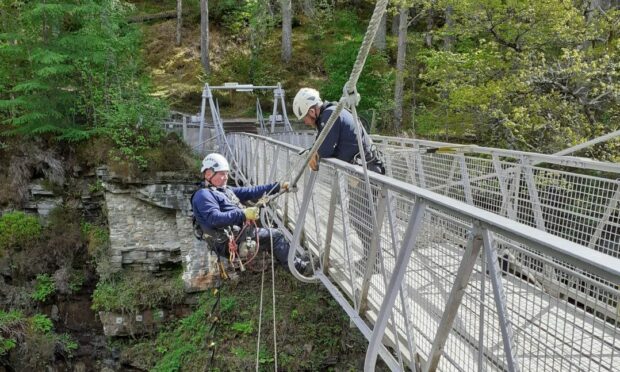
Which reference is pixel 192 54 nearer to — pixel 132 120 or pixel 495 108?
pixel 132 120

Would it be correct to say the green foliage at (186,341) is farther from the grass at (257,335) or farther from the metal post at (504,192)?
the metal post at (504,192)

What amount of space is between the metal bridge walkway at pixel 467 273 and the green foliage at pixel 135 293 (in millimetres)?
6193

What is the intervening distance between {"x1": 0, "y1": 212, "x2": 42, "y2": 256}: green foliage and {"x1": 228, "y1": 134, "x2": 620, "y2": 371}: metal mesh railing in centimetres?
1012

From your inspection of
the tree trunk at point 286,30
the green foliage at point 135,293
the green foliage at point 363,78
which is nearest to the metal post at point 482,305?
the green foliage at point 135,293

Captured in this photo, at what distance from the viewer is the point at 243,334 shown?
9438 mm

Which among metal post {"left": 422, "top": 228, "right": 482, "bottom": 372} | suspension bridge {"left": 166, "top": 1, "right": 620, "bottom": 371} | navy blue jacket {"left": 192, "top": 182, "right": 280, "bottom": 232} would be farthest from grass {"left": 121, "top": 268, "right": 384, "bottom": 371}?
metal post {"left": 422, "top": 228, "right": 482, "bottom": 372}

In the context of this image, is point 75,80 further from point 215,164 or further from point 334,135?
point 334,135

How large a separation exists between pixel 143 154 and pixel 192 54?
10.6m

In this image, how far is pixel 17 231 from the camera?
12117mm

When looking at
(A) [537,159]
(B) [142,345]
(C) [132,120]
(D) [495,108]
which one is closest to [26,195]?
(C) [132,120]

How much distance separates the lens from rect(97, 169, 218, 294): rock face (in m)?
11.2

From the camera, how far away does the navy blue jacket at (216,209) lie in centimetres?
459

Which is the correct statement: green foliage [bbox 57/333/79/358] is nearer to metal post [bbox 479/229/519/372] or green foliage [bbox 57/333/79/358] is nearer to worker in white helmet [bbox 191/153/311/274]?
worker in white helmet [bbox 191/153/311/274]

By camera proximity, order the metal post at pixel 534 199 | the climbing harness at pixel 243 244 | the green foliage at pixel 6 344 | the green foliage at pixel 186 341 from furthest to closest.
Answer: the green foliage at pixel 6 344 < the green foliage at pixel 186 341 < the climbing harness at pixel 243 244 < the metal post at pixel 534 199
